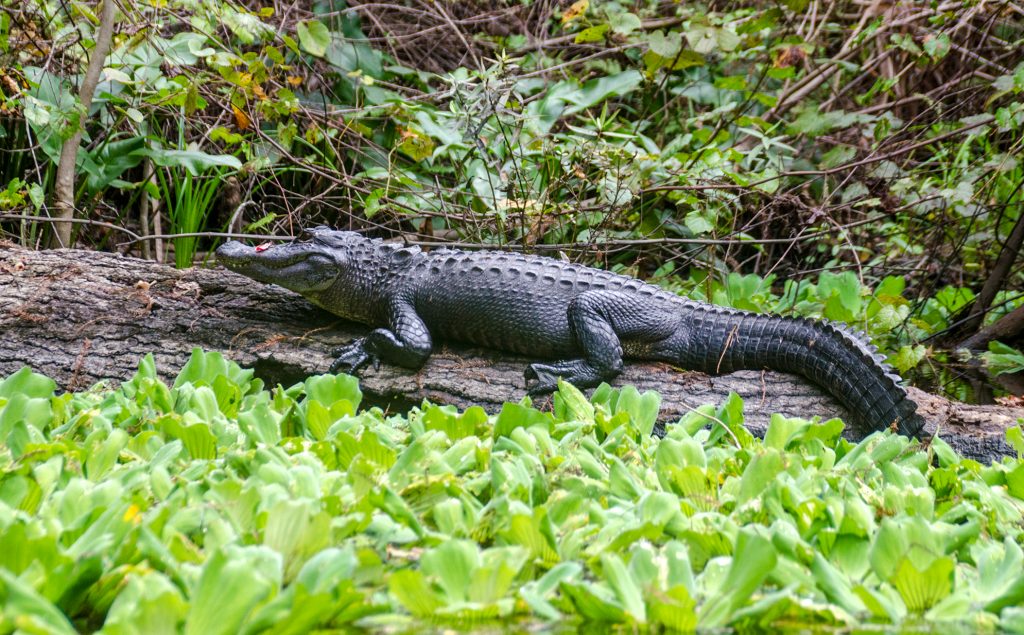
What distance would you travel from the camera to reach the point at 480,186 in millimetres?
5457

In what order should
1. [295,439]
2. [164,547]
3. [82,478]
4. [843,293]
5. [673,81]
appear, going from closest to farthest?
1. [164,547]
2. [82,478]
3. [295,439]
4. [843,293]
5. [673,81]

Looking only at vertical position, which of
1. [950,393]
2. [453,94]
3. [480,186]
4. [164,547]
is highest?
[453,94]

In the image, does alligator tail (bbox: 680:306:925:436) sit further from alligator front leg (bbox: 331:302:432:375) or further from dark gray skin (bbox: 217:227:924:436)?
alligator front leg (bbox: 331:302:432:375)

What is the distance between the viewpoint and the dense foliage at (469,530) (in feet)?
4.72

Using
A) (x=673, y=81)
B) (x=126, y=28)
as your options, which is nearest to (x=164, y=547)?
(x=126, y=28)

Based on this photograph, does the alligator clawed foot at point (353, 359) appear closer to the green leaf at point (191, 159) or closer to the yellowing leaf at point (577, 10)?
the green leaf at point (191, 159)

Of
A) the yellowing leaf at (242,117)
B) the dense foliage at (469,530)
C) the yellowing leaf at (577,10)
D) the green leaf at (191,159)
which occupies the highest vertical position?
the yellowing leaf at (577,10)

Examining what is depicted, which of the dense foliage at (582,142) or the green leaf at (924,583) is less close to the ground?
the dense foliage at (582,142)

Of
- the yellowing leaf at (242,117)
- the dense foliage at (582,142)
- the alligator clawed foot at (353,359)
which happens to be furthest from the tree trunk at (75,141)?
the alligator clawed foot at (353,359)

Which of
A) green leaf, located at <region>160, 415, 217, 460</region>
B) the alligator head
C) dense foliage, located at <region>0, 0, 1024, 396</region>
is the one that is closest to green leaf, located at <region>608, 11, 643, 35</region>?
dense foliage, located at <region>0, 0, 1024, 396</region>

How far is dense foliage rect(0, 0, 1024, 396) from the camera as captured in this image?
4.88m

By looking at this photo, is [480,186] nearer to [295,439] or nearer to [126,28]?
[126,28]

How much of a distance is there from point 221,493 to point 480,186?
12.8ft

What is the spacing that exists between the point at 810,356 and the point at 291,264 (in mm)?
2217
